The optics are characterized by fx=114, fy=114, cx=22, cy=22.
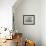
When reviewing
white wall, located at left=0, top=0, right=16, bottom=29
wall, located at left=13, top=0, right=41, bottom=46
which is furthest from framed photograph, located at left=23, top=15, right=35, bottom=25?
white wall, located at left=0, top=0, right=16, bottom=29

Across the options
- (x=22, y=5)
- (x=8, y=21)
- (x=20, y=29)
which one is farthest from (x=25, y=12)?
(x=8, y=21)

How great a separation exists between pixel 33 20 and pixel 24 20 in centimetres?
44

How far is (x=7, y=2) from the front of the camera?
13.7ft

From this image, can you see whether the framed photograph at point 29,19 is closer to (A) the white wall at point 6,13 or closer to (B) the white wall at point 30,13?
(B) the white wall at point 30,13

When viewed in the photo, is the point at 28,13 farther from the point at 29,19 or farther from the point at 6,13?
the point at 6,13

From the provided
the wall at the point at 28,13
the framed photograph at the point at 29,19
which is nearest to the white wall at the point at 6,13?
the wall at the point at 28,13

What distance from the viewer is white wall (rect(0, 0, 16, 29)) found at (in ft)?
13.8

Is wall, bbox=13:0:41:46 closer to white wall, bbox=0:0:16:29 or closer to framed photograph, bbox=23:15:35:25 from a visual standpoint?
framed photograph, bbox=23:15:35:25

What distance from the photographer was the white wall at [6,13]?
419 cm

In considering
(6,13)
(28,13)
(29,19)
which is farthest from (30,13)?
(6,13)

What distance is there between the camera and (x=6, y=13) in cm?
424

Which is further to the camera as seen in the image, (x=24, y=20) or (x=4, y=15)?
(x=24, y=20)

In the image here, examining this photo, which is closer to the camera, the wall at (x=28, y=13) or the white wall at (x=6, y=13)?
the white wall at (x=6, y=13)

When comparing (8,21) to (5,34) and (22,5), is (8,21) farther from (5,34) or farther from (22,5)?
(22,5)
